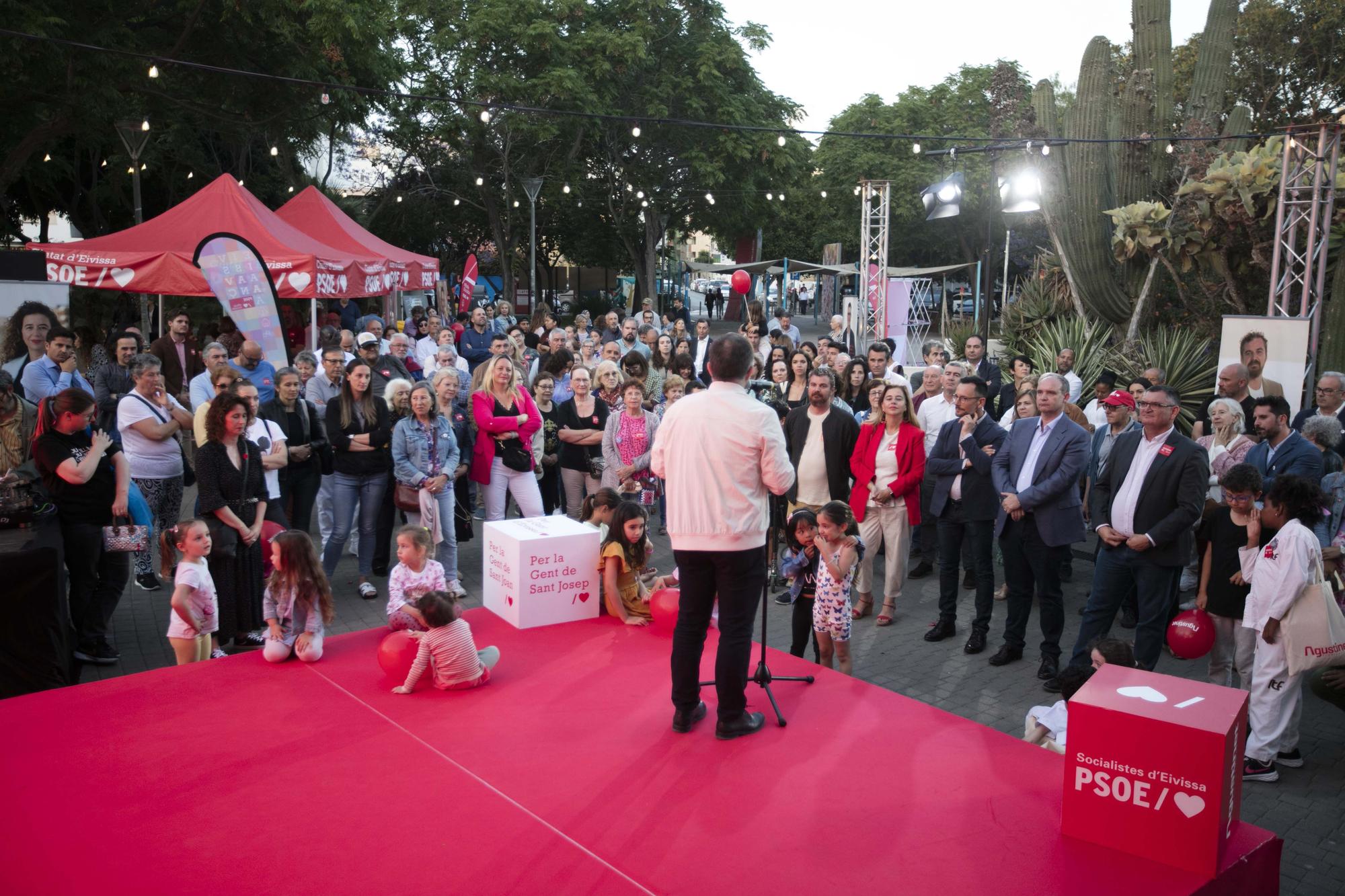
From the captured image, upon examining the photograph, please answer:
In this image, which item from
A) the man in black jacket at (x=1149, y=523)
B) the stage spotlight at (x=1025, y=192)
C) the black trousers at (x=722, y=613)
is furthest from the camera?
the stage spotlight at (x=1025, y=192)

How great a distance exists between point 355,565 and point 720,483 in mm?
5189

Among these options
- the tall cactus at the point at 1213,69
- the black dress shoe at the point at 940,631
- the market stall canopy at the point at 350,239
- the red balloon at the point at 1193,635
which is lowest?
the black dress shoe at the point at 940,631

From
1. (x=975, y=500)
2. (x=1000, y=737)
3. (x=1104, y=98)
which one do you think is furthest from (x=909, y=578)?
(x=1104, y=98)

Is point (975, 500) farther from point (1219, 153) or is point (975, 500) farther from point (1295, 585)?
point (1219, 153)

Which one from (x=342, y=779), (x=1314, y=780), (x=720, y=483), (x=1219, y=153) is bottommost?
(x=1314, y=780)

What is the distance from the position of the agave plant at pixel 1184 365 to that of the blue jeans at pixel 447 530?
7997mm

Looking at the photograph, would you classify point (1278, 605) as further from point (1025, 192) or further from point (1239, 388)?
point (1025, 192)

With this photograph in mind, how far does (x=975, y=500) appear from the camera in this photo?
21.7 ft

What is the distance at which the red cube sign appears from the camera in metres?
3.26

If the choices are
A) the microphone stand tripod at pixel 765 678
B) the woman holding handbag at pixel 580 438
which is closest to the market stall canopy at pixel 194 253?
the woman holding handbag at pixel 580 438

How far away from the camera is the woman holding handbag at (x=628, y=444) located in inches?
321

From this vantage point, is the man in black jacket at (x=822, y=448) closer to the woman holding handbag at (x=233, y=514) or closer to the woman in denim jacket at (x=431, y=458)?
the woman in denim jacket at (x=431, y=458)

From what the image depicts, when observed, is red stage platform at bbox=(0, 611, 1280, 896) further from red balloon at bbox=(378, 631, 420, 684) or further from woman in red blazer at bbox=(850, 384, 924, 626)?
woman in red blazer at bbox=(850, 384, 924, 626)

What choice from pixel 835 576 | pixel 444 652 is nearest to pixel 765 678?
pixel 835 576
